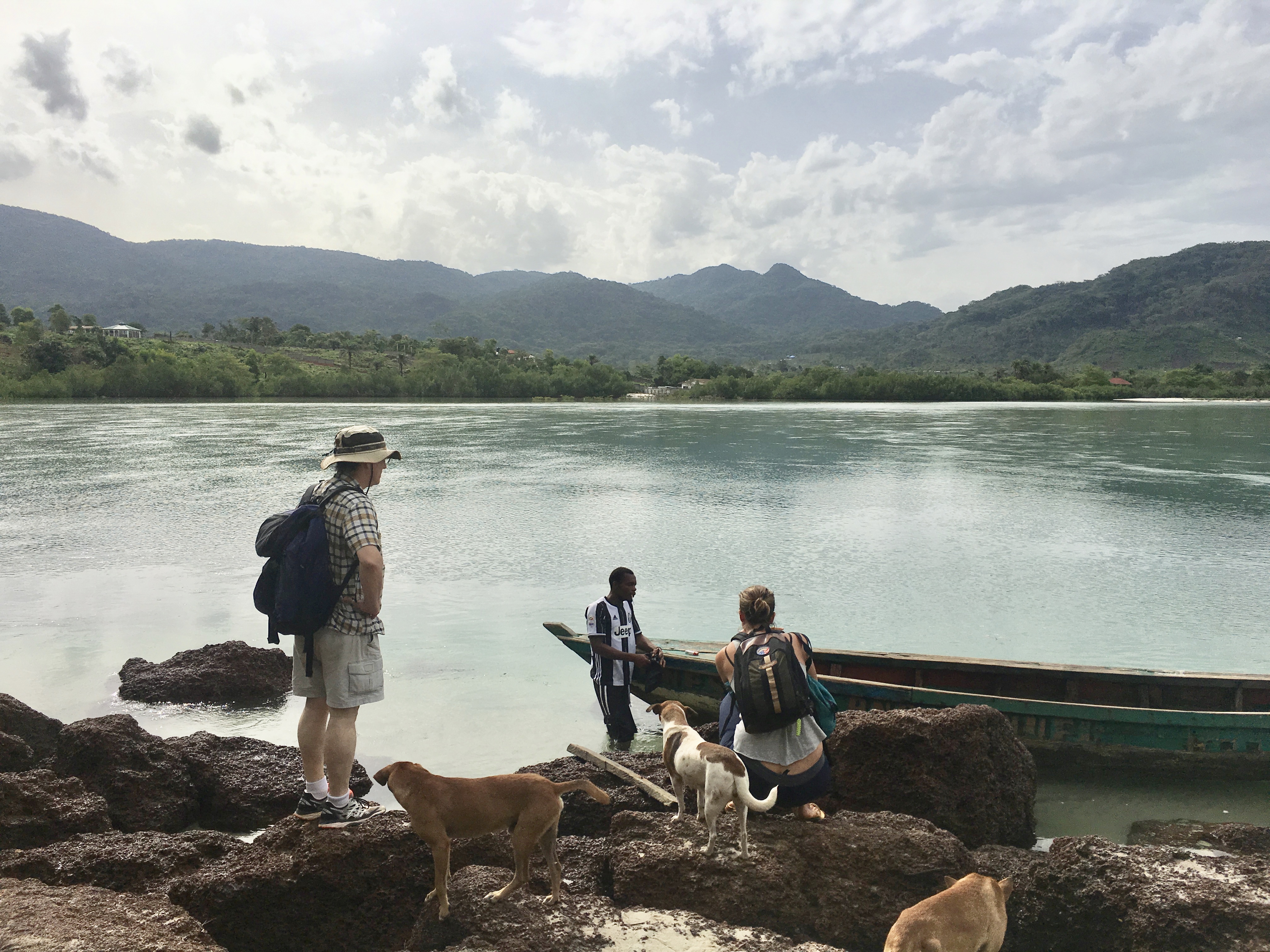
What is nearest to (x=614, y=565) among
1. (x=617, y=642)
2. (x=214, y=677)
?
(x=214, y=677)

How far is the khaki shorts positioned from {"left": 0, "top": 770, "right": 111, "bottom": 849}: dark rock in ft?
5.42

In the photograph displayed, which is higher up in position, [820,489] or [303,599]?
[303,599]

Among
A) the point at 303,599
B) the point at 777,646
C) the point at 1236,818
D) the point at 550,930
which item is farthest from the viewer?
the point at 1236,818

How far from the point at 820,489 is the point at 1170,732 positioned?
758 inches

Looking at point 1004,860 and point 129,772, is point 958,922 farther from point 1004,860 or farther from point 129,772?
point 129,772

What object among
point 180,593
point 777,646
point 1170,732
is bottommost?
point 180,593

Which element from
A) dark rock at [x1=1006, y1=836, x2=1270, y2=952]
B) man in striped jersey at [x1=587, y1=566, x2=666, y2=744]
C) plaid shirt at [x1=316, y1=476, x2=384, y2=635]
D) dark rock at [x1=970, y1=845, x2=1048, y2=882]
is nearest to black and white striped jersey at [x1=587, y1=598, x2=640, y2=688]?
man in striped jersey at [x1=587, y1=566, x2=666, y2=744]

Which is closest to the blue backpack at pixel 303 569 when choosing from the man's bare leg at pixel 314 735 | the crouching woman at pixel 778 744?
the man's bare leg at pixel 314 735

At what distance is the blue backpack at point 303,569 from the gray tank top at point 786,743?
1922 millimetres

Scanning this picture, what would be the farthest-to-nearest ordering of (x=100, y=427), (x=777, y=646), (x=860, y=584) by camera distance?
(x=100, y=427)
(x=860, y=584)
(x=777, y=646)

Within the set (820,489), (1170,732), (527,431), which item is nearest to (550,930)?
A: (1170,732)

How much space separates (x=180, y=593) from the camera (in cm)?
1302

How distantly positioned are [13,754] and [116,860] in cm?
212

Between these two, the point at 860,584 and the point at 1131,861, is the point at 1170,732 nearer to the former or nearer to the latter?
the point at 1131,861
